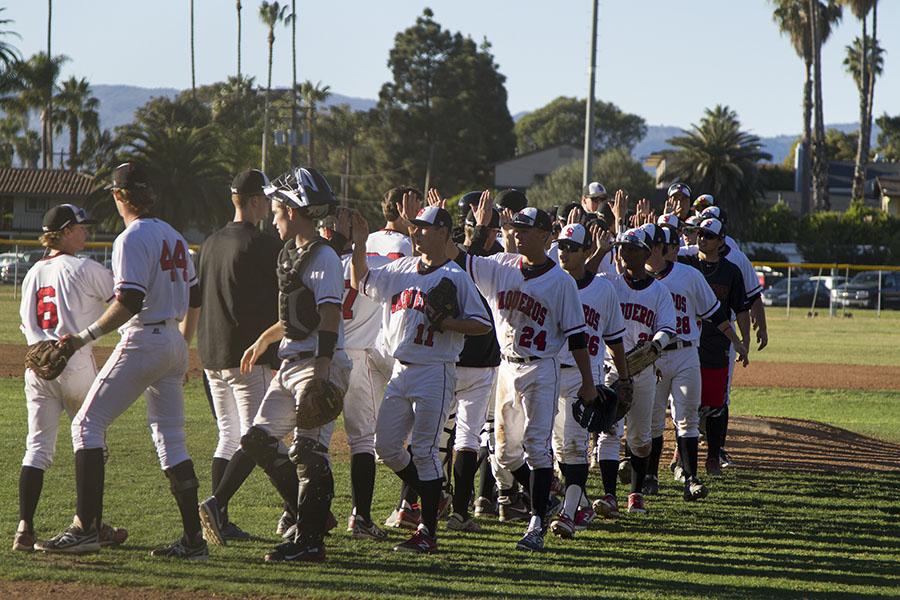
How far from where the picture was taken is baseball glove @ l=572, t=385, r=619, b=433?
7.39 meters

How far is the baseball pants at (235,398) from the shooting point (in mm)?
6895

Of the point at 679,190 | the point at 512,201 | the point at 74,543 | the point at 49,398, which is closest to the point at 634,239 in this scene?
the point at 512,201

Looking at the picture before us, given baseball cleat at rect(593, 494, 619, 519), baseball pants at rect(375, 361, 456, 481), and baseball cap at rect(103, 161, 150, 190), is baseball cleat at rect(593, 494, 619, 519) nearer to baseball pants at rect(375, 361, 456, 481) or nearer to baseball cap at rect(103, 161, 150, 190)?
baseball pants at rect(375, 361, 456, 481)

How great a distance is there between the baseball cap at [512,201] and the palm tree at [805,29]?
56.4 meters

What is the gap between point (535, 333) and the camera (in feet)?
23.2

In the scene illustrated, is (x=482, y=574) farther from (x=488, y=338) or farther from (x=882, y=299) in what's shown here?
(x=882, y=299)

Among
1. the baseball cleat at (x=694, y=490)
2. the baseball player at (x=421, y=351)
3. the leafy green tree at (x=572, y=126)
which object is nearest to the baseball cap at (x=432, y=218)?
the baseball player at (x=421, y=351)

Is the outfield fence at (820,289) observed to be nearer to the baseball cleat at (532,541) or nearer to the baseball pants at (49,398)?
the baseball pants at (49,398)

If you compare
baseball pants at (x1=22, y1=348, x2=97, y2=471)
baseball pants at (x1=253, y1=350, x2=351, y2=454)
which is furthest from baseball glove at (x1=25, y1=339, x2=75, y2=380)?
baseball pants at (x1=253, y1=350, x2=351, y2=454)

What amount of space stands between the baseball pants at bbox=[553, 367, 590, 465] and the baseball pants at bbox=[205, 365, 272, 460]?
1902 millimetres

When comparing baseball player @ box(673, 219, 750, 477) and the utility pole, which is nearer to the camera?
baseball player @ box(673, 219, 750, 477)

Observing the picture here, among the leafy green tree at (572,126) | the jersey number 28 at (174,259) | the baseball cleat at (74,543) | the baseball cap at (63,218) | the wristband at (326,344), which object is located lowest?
the baseball cleat at (74,543)

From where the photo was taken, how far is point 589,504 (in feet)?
27.8

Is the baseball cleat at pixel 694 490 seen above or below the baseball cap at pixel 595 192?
below
